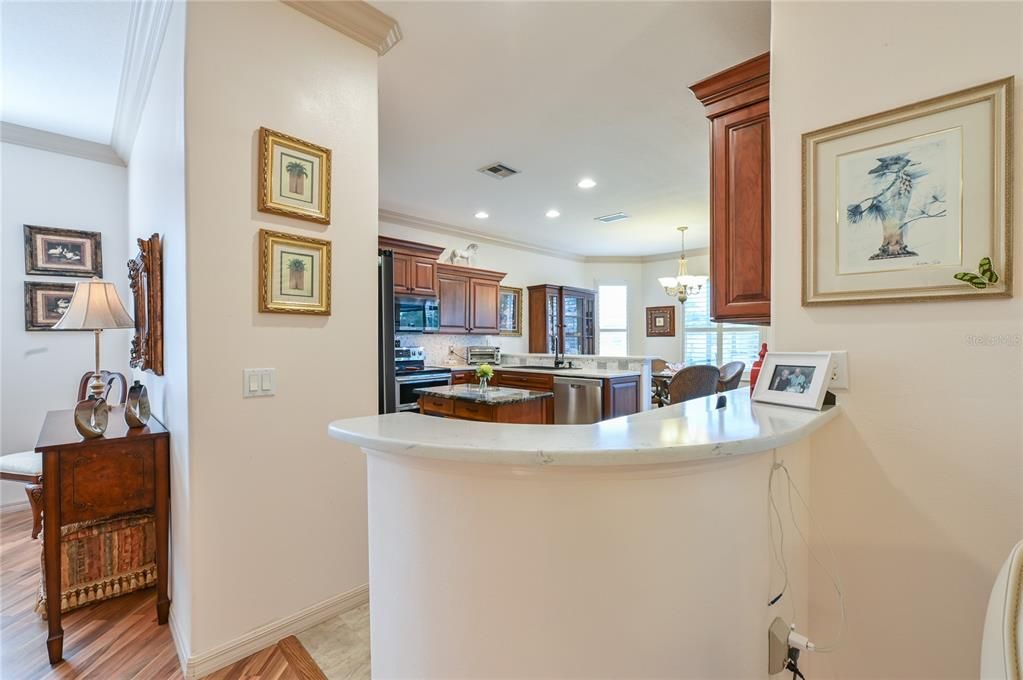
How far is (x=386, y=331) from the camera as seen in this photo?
99.2 inches

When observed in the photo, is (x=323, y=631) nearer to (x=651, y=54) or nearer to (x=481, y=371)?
(x=481, y=371)

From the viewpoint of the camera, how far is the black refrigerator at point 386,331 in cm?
246

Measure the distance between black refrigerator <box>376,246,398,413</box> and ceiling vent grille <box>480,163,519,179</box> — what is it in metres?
1.72

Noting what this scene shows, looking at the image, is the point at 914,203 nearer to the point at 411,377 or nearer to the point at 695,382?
the point at 695,382

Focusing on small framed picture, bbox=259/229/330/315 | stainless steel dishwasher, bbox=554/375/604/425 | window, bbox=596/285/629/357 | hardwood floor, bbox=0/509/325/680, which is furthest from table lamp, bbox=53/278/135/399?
window, bbox=596/285/629/357

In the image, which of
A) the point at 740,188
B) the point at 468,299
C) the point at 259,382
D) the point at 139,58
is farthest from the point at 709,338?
the point at 139,58

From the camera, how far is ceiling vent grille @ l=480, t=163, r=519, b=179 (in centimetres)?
379

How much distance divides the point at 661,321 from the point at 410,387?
5057 millimetres

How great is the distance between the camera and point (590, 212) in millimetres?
5207

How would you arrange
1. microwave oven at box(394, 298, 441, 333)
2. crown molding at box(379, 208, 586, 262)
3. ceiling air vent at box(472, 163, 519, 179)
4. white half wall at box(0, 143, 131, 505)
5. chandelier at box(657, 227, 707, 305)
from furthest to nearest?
chandelier at box(657, 227, 707, 305) < crown molding at box(379, 208, 586, 262) < microwave oven at box(394, 298, 441, 333) < ceiling air vent at box(472, 163, 519, 179) < white half wall at box(0, 143, 131, 505)

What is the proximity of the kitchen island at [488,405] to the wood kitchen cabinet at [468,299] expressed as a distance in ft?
5.28

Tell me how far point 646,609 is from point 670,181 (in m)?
4.08

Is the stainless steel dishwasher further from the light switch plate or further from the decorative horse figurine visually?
the light switch plate

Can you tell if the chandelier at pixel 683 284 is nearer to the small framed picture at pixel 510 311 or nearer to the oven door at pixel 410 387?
the small framed picture at pixel 510 311
